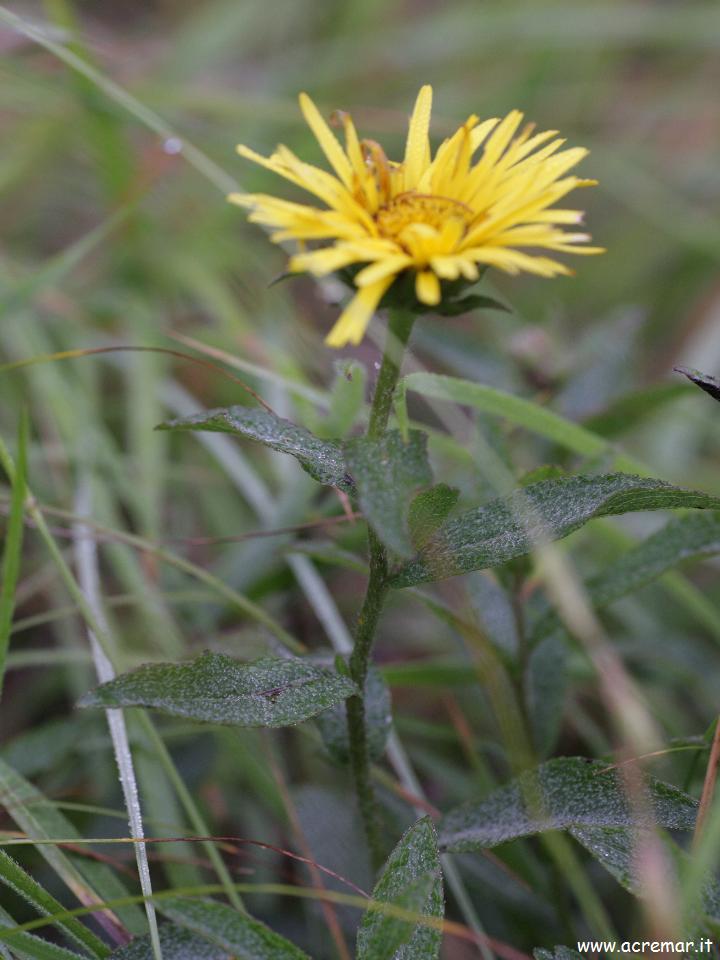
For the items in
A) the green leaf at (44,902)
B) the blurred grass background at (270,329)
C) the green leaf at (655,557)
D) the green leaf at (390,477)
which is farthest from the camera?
the blurred grass background at (270,329)

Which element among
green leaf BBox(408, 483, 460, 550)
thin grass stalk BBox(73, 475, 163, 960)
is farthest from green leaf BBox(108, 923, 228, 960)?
green leaf BBox(408, 483, 460, 550)

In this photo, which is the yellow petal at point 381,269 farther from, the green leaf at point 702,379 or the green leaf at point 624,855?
the green leaf at point 624,855

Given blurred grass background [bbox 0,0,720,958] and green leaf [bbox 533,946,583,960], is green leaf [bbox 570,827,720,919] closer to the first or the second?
green leaf [bbox 533,946,583,960]

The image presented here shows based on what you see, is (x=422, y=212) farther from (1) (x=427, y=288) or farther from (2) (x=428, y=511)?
(2) (x=428, y=511)

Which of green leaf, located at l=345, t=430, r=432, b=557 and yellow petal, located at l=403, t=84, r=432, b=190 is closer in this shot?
green leaf, located at l=345, t=430, r=432, b=557

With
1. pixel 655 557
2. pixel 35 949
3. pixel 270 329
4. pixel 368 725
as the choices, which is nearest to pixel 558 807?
pixel 368 725

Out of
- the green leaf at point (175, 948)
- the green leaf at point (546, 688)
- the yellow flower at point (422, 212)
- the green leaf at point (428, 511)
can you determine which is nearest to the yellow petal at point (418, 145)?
the yellow flower at point (422, 212)

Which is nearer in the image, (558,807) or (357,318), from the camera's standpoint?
(357,318)
